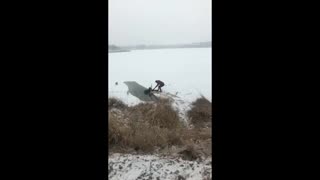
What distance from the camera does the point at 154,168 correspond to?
80.6 inches

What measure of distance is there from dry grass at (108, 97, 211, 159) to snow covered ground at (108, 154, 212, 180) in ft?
0.24

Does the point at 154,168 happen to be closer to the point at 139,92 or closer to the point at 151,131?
the point at 151,131

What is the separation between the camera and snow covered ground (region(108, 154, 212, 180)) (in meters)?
1.94

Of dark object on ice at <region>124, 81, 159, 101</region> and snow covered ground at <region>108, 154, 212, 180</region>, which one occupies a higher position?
dark object on ice at <region>124, 81, 159, 101</region>

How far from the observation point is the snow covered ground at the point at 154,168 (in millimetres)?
1942

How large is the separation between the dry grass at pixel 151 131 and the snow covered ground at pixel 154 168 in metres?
0.07

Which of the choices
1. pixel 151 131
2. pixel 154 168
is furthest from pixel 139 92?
pixel 154 168

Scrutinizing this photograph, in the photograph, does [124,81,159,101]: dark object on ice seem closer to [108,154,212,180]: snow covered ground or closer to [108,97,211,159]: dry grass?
[108,97,211,159]: dry grass

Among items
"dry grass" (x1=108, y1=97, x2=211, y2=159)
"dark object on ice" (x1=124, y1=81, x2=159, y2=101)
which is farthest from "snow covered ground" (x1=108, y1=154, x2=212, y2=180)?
"dark object on ice" (x1=124, y1=81, x2=159, y2=101)

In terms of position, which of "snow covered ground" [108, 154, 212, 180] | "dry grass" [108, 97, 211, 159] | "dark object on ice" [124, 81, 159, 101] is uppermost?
"dark object on ice" [124, 81, 159, 101]
